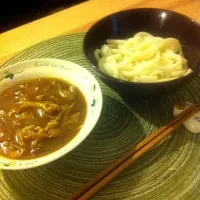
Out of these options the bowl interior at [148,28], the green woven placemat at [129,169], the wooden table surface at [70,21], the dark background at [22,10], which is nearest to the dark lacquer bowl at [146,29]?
the bowl interior at [148,28]

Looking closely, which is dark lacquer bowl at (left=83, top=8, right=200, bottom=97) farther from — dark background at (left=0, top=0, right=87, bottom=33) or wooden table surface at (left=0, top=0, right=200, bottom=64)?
dark background at (left=0, top=0, right=87, bottom=33)

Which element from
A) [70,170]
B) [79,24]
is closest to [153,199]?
[70,170]

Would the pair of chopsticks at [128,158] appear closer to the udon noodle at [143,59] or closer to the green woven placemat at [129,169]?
the green woven placemat at [129,169]

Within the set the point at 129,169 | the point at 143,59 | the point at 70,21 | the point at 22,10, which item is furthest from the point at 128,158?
the point at 22,10

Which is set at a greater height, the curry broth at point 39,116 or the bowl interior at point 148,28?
the bowl interior at point 148,28

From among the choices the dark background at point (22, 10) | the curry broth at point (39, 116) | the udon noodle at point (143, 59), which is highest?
the udon noodle at point (143, 59)

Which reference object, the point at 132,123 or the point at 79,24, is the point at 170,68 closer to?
the point at 132,123
